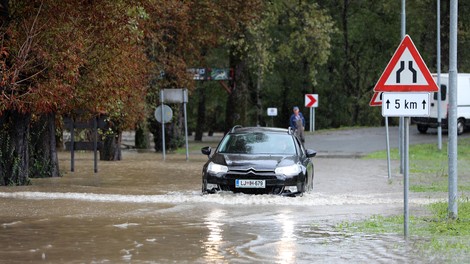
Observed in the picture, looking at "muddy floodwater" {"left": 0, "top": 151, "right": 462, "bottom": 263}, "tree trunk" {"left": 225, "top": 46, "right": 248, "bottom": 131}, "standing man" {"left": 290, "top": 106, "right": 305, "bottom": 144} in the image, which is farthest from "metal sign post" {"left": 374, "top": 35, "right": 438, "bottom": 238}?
"tree trunk" {"left": 225, "top": 46, "right": 248, "bottom": 131}

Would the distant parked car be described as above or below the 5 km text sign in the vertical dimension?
below

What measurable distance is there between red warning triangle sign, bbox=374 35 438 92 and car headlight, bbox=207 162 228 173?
6.62 metres

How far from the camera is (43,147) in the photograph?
92.6ft

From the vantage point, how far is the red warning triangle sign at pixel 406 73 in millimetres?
13977

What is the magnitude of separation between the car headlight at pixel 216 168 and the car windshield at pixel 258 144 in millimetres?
964

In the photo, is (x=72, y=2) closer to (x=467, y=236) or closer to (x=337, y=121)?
(x=467, y=236)

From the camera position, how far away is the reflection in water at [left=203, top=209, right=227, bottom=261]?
1227 centimetres

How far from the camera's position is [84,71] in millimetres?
24562

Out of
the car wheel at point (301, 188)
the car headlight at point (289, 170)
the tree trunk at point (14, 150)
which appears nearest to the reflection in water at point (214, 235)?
the car headlight at point (289, 170)

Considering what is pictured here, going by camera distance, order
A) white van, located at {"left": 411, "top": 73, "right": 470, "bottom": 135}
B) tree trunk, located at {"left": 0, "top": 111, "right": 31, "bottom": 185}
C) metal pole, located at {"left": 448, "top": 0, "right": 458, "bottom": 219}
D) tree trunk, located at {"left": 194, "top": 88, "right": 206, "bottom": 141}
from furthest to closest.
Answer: tree trunk, located at {"left": 194, "top": 88, "right": 206, "bottom": 141} → white van, located at {"left": 411, "top": 73, "right": 470, "bottom": 135} → tree trunk, located at {"left": 0, "top": 111, "right": 31, "bottom": 185} → metal pole, located at {"left": 448, "top": 0, "right": 458, "bottom": 219}

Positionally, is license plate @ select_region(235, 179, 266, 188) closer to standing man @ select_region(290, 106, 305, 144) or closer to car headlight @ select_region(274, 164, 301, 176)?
car headlight @ select_region(274, 164, 301, 176)

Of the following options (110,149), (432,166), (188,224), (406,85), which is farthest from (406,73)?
(110,149)

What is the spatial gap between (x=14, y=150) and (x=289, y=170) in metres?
6.84

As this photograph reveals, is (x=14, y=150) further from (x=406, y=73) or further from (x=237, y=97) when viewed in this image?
A: (x=237, y=97)
